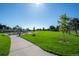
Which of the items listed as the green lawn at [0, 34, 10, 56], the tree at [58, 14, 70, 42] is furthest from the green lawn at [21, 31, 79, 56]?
the green lawn at [0, 34, 10, 56]

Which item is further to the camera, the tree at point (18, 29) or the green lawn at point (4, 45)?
the tree at point (18, 29)

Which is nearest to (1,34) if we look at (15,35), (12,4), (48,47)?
(15,35)

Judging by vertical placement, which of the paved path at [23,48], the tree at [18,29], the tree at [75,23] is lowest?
the paved path at [23,48]

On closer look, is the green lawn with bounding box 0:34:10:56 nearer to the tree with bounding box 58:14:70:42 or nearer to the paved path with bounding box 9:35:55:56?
the paved path with bounding box 9:35:55:56

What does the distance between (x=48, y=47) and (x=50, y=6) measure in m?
0.80

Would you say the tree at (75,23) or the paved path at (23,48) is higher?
the tree at (75,23)

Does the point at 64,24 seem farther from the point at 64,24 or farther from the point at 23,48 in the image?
the point at 23,48

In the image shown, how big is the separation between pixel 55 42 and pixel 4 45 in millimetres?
1006

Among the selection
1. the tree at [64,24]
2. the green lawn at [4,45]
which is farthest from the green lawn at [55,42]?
the green lawn at [4,45]

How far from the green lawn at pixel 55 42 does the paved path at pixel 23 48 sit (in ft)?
0.34

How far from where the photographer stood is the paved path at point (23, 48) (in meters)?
4.74

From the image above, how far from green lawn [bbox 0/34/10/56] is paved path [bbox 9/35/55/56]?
8cm

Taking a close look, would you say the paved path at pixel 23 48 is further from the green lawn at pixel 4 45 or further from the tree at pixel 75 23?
the tree at pixel 75 23

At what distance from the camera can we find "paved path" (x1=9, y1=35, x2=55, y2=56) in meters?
4.74
